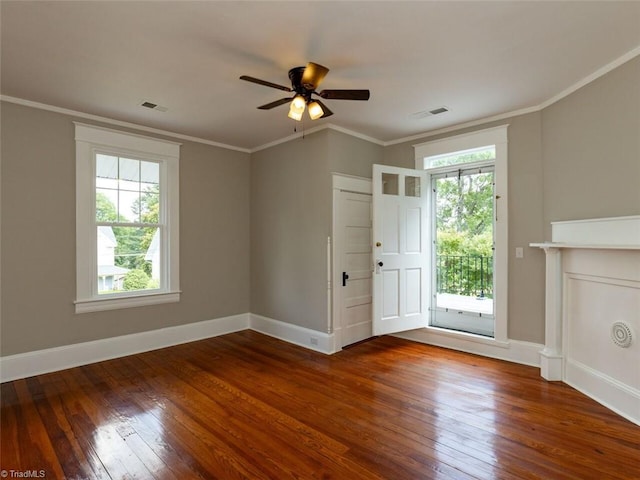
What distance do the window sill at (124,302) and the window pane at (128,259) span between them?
0.13 m

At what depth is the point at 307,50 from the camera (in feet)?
8.05

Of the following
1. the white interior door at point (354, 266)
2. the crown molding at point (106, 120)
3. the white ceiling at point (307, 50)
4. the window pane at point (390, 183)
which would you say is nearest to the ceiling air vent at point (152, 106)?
the white ceiling at point (307, 50)

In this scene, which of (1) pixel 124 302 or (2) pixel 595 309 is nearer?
(2) pixel 595 309

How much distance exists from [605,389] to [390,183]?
2815 millimetres

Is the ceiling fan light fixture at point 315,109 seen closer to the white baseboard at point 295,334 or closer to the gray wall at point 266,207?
the gray wall at point 266,207

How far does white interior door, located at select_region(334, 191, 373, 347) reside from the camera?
13.8ft

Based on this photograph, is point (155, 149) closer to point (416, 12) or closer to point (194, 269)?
point (194, 269)

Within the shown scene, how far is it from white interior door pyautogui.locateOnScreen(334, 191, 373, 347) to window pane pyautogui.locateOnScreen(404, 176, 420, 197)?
1.63ft

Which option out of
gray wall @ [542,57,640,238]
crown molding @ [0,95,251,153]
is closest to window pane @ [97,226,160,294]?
crown molding @ [0,95,251,153]

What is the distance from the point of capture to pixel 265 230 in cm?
498

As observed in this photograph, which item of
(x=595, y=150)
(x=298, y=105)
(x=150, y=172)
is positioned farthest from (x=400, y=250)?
(x=150, y=172)

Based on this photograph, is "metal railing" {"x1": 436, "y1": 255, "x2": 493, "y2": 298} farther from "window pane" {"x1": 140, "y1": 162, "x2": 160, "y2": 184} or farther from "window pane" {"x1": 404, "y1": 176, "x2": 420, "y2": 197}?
"window pane" {"x1": 140, "y1": 162, "x2": 160, "y2": 184}

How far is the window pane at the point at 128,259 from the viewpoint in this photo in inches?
155

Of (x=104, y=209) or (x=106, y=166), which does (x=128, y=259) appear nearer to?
(x=104, y=209)
